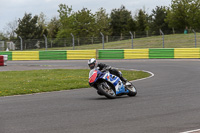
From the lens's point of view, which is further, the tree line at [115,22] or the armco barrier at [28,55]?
the tree line at [115,22]

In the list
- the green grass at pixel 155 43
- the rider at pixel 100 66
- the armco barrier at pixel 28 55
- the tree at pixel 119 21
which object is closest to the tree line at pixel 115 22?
the tree at pixel 119 21

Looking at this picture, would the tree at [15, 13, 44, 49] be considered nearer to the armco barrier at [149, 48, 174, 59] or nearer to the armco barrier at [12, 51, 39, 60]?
the armco barrier at [12, 51, 39, 60]

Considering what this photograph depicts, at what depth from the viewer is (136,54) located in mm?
31297

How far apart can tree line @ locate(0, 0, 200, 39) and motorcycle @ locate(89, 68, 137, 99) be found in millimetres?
51160

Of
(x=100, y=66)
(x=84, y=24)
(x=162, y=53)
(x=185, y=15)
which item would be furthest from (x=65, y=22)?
(x=100, y=66)

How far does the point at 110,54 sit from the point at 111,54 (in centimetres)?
11

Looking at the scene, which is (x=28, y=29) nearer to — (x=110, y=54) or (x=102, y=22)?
(x=102, y=22)

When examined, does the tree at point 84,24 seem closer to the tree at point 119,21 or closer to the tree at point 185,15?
the tree at point 119,21

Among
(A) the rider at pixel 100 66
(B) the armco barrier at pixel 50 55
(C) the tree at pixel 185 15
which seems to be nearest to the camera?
(A) the rider at pixel 100 66

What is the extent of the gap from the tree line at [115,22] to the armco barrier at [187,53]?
31.3 metres

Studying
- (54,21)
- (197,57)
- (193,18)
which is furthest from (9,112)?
(54,21)

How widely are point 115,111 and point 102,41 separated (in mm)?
27349

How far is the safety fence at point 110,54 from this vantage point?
2991 centimetres

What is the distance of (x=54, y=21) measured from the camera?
96938 mm
